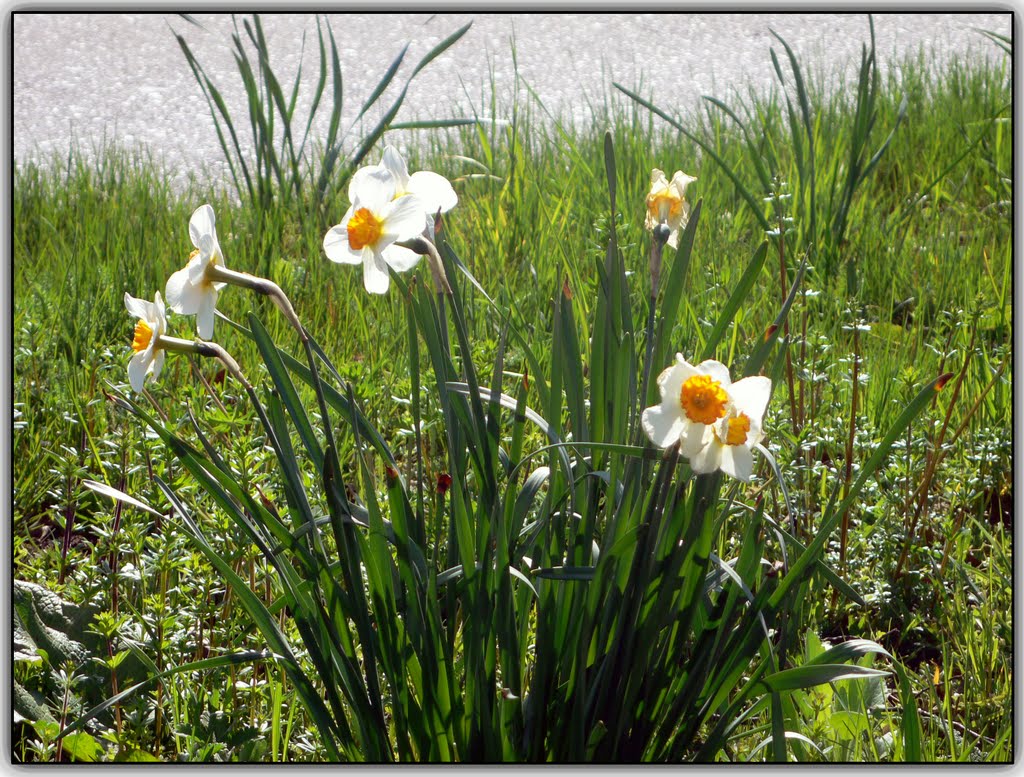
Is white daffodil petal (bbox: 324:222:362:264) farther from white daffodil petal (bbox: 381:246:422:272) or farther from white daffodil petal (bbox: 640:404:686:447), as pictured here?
white daffodil petal (bbox: 640:404:686:447)

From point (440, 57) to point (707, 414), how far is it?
112 centimetres

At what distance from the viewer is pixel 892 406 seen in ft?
5.45

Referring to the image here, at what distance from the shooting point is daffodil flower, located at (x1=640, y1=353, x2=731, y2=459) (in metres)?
0.69

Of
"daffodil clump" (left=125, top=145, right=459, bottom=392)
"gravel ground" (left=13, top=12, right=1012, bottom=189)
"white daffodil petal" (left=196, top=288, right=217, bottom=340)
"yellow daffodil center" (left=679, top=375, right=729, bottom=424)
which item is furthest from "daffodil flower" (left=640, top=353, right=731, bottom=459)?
"gravel ground" (left=13, top=12, right=1012, bottom=189)

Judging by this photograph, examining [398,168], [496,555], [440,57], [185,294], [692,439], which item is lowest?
[496,555]

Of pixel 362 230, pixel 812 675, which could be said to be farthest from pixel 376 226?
pixel 812 675

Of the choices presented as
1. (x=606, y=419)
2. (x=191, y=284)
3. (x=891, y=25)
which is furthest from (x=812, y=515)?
(x=191, y=284)

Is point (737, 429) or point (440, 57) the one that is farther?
point (440, 57)

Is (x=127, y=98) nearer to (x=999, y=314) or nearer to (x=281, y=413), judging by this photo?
(x=281, y=413)

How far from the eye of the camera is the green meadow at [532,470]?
2.86 ft

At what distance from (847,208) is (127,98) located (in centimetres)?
143

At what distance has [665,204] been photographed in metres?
0.96

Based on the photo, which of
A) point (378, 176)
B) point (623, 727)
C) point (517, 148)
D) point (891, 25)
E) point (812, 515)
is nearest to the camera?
point (378, 176)

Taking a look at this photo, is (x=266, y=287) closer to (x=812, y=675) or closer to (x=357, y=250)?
(x=357, y=250)
